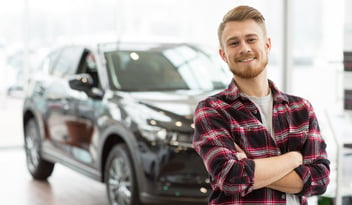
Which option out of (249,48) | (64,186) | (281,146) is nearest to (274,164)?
(281,146)

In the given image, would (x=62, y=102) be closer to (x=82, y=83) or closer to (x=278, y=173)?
(x=82, y=83)

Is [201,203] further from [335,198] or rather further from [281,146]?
[281,146]

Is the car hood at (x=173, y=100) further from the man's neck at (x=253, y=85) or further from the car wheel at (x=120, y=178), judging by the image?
the man's neck at (x=253, y=85)

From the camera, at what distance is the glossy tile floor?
19.6 feet

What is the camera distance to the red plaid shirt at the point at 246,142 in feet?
6.47

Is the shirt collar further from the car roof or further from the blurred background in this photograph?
the blurred background

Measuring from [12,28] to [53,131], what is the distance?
4236 millimetres

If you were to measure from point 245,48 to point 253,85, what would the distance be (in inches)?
4.9

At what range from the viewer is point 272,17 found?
30.5 ft

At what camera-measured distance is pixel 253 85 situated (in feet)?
6.70

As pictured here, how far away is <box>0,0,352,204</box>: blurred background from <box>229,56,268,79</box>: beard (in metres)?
6.62

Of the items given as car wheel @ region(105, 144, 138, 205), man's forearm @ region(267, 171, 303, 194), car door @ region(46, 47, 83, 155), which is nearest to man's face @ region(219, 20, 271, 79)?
man's forearm @ region(267, 171, 303, 194)

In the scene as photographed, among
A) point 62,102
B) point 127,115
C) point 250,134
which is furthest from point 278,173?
point 62,102

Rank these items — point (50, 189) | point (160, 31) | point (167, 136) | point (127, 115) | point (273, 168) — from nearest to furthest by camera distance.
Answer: point (273, 168) < point (167, 136) < point (127, 115) < point (50, 189) < point (160, 31)
